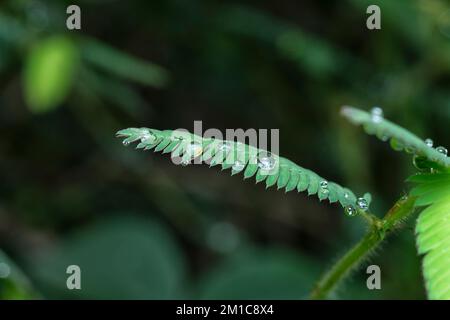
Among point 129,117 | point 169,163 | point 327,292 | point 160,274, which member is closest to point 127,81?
point 129,117

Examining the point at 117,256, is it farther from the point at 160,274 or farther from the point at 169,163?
the point at 169,163

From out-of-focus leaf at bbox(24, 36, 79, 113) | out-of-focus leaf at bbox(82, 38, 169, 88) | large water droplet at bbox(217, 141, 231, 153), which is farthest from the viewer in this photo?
out-of-focus leaf at bbox(82, 38, 169, 88)

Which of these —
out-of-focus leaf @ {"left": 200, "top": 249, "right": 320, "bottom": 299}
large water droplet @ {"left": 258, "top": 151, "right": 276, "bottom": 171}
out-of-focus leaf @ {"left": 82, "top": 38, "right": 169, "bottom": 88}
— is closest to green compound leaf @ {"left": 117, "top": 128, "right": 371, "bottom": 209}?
large water droplet @ {"left": 258, "top": 151, "right": 276, "bottom": 171}

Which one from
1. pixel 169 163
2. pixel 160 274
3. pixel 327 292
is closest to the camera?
pixel 327 292

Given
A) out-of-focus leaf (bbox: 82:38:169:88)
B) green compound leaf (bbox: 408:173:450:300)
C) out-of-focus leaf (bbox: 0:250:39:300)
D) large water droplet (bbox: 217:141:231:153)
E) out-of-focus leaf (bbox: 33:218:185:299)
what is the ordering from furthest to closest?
out-of-focus leaf (bbox: 33:218:185:299) → out-of-focus leaf (bbox: 82:38:169:88) → out-of-focus leaf (bbox: 0:250:39:300) → large water droplet (bbox: 217:141:231:153) → green compound leaf (bbox: 408:173:450:300)

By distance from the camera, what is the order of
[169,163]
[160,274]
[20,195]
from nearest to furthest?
[160,274] → [20,195] → [169,163]

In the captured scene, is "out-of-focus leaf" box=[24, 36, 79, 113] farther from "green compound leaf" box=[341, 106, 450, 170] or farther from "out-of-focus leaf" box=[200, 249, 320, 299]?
"green compound leaf" box=[341, 106, 450, 170]

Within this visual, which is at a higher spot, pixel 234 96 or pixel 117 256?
pixel 234 96
